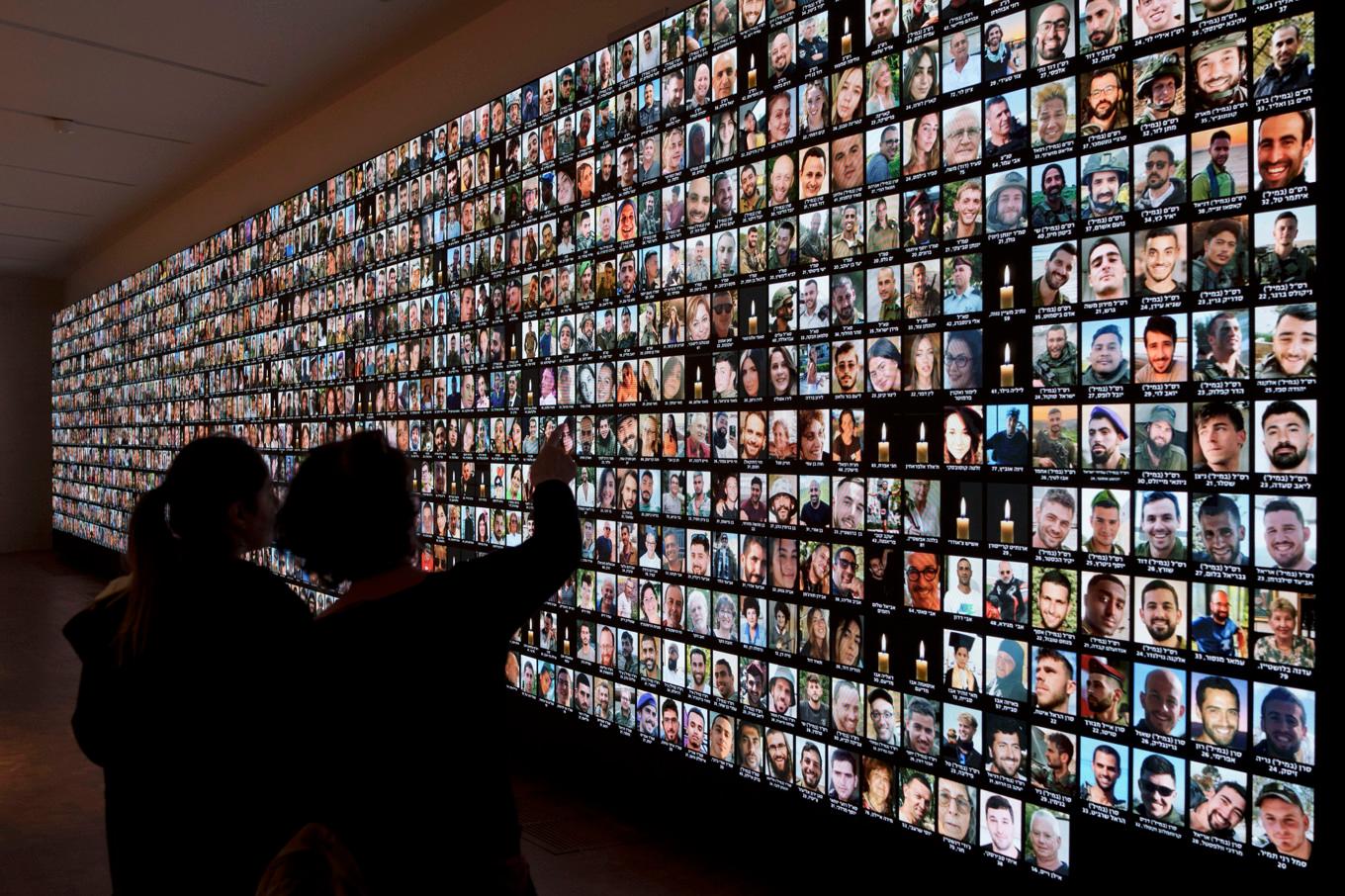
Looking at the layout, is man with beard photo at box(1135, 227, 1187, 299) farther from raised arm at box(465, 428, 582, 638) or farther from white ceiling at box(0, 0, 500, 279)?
white ceiling at box(0, 0, 500, 279)

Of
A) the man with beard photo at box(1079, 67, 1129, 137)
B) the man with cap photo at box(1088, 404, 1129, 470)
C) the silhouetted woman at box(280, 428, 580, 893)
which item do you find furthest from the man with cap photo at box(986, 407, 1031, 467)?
the silhouetted woman at box(280, 428, 580, 893)

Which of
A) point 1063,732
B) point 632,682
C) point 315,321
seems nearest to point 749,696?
point 632,682

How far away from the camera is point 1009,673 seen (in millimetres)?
3695

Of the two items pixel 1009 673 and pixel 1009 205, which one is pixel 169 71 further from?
Answer: pixel 1009 673

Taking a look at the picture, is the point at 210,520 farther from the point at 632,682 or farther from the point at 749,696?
the point at 632,682

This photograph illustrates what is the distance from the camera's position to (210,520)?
2316mm

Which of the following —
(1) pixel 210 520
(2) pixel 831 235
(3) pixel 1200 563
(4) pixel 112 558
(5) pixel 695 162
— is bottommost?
(4) pixel 112 558

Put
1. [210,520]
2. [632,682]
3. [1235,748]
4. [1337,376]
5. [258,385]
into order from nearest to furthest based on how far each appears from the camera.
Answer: [210,520] < [1337,376] < [1235,748] < [632,682] < [258,385]

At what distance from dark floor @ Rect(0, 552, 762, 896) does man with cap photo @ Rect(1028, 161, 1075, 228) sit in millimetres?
2947

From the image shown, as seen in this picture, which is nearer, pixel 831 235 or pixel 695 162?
pixel 831 235

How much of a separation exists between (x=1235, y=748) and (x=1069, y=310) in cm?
145

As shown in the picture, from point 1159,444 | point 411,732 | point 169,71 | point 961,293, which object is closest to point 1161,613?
point 1159,444

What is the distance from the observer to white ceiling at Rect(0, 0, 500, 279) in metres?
6.77

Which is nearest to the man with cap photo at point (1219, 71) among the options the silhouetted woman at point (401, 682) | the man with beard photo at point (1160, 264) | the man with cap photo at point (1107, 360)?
the man with beard photo at point (1160, 264)
